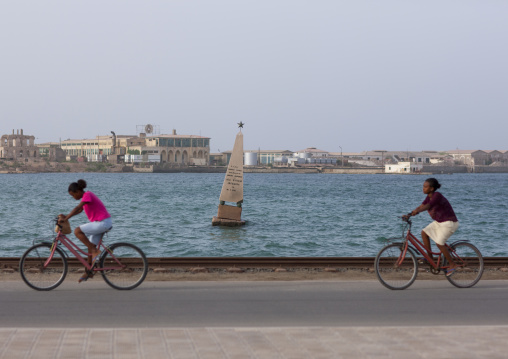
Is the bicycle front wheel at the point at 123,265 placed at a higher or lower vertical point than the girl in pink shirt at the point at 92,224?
lower

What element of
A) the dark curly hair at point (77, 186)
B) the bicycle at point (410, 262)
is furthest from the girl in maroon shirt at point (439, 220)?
the dark curly hair at point (77, 186)

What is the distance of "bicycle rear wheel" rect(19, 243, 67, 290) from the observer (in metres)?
10.3

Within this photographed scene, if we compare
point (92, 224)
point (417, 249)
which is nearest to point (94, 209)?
point (92, 224)

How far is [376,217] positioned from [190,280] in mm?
40669

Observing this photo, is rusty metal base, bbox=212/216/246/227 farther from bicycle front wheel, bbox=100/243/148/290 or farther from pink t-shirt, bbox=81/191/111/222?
pink t-shirt, bbox=81/191/111/222

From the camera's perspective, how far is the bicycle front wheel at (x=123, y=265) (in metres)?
10.4

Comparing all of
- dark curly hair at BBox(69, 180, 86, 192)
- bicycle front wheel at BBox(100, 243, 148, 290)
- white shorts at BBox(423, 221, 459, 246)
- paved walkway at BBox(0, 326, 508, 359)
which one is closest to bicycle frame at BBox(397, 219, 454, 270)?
white shorts at BBox(423, 221, 459, 246)

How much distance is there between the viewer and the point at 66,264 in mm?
10461

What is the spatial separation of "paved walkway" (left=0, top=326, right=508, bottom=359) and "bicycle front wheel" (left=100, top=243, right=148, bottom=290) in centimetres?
283

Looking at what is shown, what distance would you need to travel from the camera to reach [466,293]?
10.5m

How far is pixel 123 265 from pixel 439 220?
15.0 feet

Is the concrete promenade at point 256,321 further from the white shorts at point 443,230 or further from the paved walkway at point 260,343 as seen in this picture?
the white shorts at point 443,230

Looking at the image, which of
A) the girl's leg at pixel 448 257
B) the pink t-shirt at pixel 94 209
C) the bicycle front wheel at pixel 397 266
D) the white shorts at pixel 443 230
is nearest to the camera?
the pink t-shirt at pixel 94 209

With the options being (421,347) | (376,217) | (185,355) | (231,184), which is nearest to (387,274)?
(421,347)
